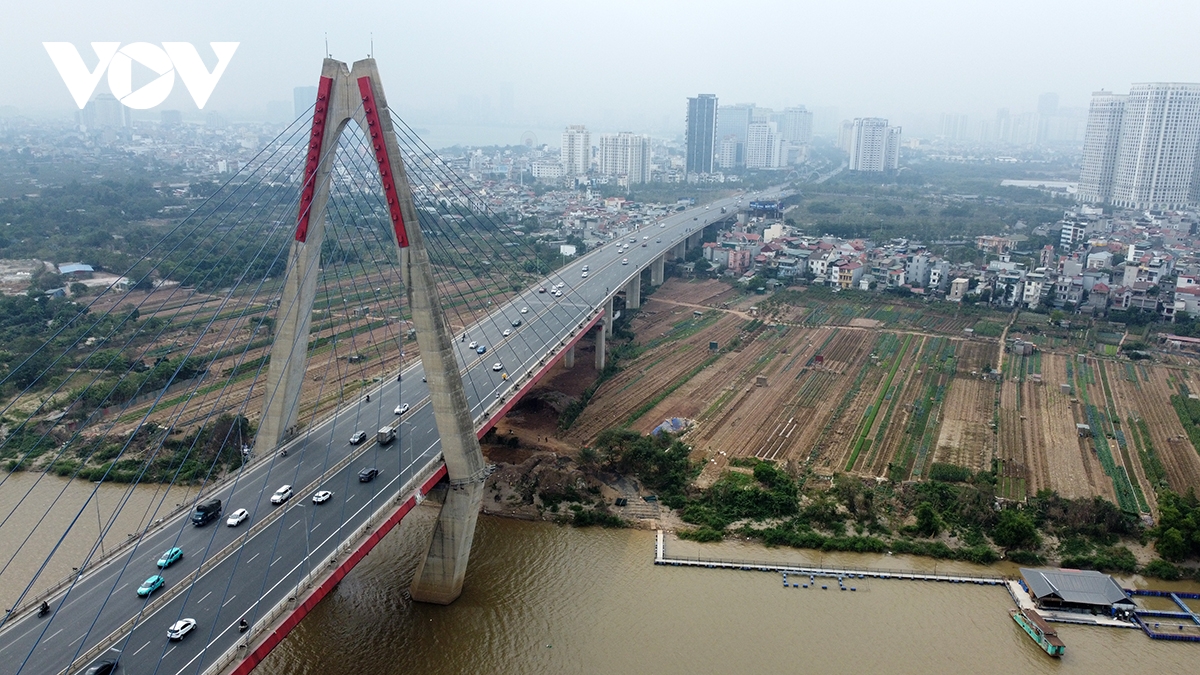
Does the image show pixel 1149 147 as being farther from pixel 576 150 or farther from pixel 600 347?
pixel 600 347

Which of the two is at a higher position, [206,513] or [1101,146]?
[1101,146]

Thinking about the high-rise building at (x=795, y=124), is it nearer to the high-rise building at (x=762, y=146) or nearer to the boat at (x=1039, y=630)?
the high-rise building at (x=762, y=146)

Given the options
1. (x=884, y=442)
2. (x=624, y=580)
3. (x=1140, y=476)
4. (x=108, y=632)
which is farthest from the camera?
(x=884, y=442)

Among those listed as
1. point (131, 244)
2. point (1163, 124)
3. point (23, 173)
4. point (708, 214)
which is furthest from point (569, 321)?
point (23, 173)

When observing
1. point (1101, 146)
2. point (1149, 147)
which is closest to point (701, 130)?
point (1101, 146)

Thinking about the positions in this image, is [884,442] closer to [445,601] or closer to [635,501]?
[635,501]
